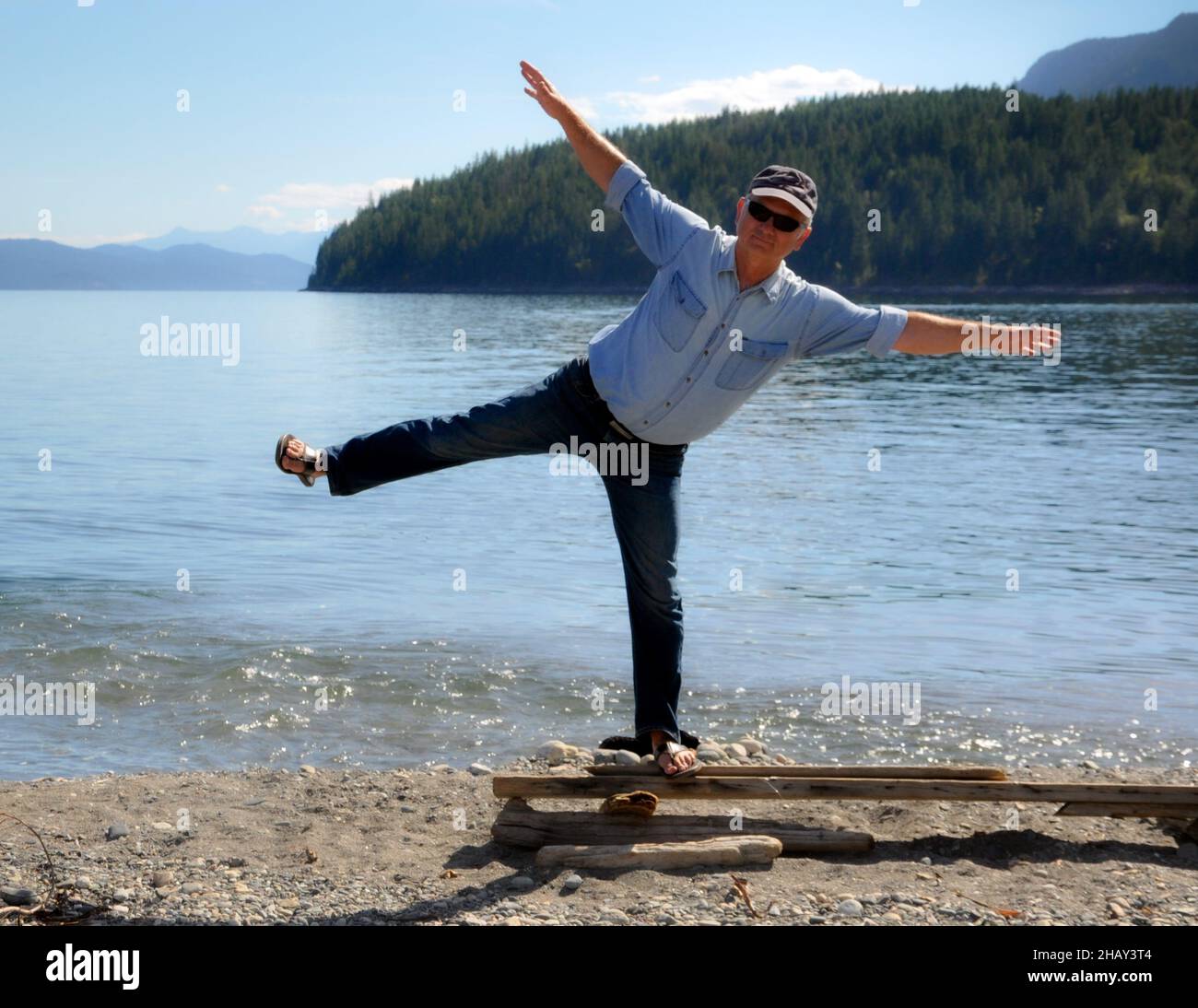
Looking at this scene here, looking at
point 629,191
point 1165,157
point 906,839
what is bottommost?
point 906,839

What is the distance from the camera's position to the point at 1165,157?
164m

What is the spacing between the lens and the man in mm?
5996

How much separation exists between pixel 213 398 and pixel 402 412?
29.7ft

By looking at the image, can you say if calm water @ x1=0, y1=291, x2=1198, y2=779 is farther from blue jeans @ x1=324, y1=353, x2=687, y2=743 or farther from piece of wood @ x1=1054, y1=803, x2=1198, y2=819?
blue jeans @ x1=324, y1=353, x2=687, y2=743

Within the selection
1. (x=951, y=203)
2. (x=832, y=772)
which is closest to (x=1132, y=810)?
(x=832, y=772)

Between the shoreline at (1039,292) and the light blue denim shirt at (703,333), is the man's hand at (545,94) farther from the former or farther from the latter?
the shoreline at (1039,292)

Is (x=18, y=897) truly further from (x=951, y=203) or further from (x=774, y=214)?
(x=951, y=203)

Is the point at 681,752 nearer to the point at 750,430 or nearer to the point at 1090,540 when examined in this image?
the point at 1090,540

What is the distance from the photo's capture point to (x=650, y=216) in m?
6.28

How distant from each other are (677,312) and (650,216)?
0.55 metres

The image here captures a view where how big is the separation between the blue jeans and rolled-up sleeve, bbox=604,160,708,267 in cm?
63

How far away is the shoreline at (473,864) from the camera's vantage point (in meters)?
5.55

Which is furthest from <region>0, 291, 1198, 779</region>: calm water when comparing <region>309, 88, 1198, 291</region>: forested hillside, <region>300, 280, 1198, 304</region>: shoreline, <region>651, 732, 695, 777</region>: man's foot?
<region>309, 88, 1198, 291</region>: forested hillside
